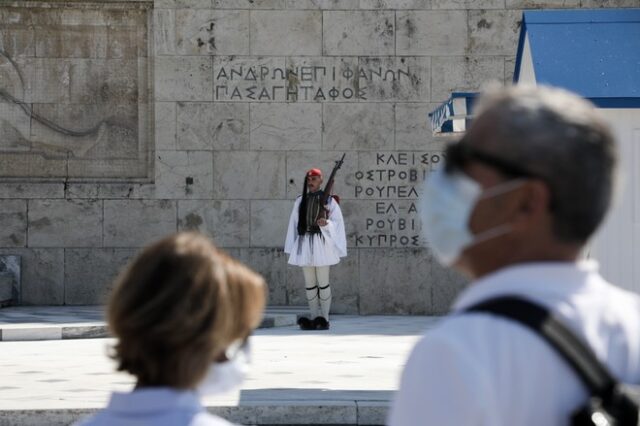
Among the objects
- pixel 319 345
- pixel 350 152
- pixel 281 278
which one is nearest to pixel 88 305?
pixel 281 278

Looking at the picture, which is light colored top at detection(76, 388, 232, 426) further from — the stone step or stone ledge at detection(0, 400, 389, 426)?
the stone step

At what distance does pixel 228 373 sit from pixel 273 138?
17.2 meters

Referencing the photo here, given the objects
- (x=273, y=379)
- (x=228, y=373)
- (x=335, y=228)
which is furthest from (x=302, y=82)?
(x=228, y=373)

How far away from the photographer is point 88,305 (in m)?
19.7

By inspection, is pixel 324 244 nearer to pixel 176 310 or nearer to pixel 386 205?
pixel 386 205

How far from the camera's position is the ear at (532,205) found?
213cm

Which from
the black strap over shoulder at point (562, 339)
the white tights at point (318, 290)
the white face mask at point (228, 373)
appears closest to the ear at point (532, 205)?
the black strap over shoulder at point (562, 339)

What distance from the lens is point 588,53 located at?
379 inches

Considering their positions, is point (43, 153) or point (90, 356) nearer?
point (90, 356)

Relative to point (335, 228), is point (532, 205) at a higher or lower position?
higher

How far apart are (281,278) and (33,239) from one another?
3.25m

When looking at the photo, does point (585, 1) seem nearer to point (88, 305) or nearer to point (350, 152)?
point (350, 152)

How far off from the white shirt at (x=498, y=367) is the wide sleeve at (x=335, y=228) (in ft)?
48.3

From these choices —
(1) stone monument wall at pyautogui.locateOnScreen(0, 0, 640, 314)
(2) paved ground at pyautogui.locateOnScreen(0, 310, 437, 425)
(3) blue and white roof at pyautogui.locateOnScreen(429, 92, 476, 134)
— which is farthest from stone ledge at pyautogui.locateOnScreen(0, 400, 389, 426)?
(1) stone monument wall at pyautogui.locateOnScreen(0, 0, 640, 314)
